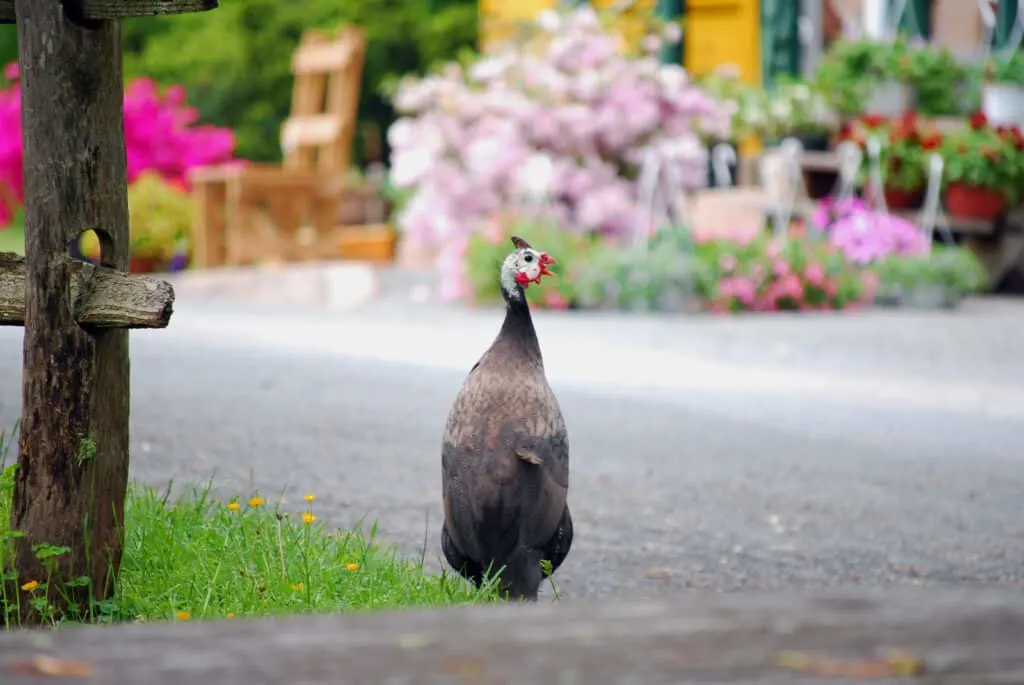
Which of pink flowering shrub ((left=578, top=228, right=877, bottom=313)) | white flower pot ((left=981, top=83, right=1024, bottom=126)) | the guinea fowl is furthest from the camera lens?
white flower pot ((left=981, top=83, right=1024, bottom=126))

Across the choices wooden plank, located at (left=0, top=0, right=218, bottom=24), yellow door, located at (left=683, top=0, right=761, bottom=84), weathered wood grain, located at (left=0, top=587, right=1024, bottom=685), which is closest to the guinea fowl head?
wooden plank, located at (left=0, top=0, right=218, bottom=24)

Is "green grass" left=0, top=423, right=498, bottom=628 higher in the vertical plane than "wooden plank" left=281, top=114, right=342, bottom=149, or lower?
lower

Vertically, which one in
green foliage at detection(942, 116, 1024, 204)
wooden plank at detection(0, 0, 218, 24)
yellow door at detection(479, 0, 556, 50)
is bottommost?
wooden plank at detection(0, 0, 218, 24)

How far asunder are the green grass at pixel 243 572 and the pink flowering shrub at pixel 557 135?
8.69 metres

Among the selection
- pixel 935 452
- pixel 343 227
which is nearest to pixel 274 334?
pixel 935 452

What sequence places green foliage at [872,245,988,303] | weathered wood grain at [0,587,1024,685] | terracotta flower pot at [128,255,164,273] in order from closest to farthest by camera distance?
weathered wood grain at [0,587,1024,685] → green foliage at [872,245,988,303] → terracotta flower pot at [128,255,164,273]

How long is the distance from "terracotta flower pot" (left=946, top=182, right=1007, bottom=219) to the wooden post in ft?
33.1

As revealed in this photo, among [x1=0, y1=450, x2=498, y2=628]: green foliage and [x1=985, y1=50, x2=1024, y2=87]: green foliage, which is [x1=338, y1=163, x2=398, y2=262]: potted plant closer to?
[x1=985, y1=50, x2=1024, y2=87]: green foliage

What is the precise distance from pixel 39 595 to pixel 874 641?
2.72 metres

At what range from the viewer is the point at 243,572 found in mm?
4055

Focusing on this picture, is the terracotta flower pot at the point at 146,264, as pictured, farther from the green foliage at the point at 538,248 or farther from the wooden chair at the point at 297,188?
the green foliage at the point at 538,248

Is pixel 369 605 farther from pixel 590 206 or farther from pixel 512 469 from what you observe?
pixel 590 206

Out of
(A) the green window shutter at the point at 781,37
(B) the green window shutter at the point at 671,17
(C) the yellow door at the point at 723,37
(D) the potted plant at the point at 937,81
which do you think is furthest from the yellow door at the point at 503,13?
(D) the potted plant at the point at 937,81

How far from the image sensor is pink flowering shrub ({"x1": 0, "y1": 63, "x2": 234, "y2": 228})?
1758 centimetres
